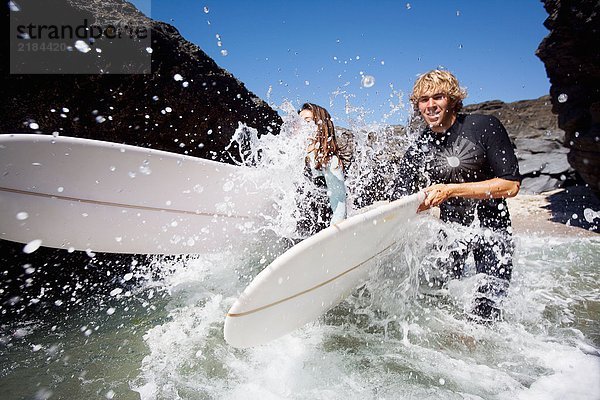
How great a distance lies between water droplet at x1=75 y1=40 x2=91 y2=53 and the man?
343 cm

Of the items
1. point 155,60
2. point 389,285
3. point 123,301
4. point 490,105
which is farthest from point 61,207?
point 490,105

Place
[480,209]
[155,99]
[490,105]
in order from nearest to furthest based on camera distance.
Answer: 1. [480,209]
2. [155,99]
3. [490,105]

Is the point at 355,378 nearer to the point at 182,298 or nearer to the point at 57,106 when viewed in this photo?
the point at 182,298

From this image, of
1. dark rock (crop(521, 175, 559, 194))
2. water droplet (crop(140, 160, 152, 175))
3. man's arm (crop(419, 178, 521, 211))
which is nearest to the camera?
man's arm (crop(419, 178, 521, 211))

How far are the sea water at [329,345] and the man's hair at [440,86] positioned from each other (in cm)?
92

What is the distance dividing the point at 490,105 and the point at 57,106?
24134 millimetres

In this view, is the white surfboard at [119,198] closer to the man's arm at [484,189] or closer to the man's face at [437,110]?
the man's face at [437,110]

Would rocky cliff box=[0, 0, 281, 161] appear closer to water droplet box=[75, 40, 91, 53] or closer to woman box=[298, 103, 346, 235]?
water droplet box=[75, 40, 91, 53]

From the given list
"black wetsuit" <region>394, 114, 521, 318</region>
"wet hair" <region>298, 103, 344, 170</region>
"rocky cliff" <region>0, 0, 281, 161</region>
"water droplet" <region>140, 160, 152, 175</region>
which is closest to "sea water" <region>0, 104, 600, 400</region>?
"black wetsuit" <region>394, 114, 521, 318</region>

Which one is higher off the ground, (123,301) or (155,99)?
(155,99)

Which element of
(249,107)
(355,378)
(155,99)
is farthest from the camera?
(249,107)

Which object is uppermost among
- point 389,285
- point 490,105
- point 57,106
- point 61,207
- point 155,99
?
point 490,105

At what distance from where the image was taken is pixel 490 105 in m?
22.1

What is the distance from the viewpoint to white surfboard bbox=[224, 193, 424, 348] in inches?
72.2
